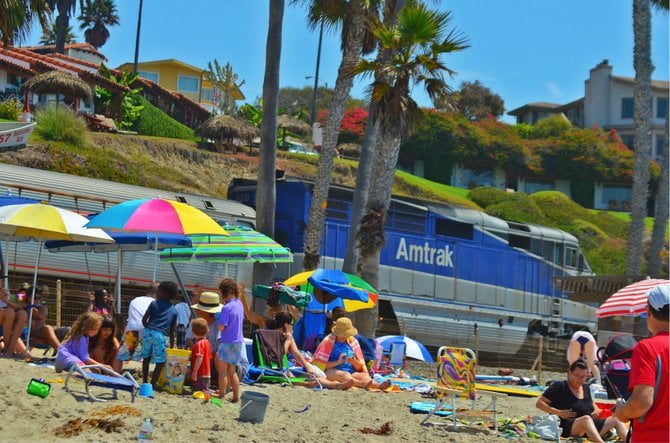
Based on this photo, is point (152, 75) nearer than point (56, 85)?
No

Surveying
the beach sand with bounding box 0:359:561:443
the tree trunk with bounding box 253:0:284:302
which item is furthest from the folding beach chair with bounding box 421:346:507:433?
the tree trunk with bounding box 253:0:284:302

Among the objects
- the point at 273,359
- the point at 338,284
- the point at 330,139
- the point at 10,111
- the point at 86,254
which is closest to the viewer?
the point at 273,359

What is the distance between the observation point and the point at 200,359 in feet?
35.2

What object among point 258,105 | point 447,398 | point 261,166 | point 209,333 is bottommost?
point 447,398

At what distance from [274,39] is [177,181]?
18459mm

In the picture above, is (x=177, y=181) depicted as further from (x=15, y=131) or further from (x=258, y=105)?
(x=258, y=105)

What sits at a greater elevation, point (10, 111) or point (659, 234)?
point (10, 111)

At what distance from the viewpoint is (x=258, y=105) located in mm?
62688

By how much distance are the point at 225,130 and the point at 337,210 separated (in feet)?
66.8

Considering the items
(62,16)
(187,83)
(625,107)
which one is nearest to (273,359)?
(62,16)

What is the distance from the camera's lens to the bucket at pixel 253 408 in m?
9.42

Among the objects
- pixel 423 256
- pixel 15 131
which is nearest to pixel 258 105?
pixel 15 131

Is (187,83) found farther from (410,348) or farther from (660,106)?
(410,348)

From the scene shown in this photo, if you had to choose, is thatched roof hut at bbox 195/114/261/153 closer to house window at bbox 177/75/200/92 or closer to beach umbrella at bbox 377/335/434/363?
house window at bbox 177/75/200/92
